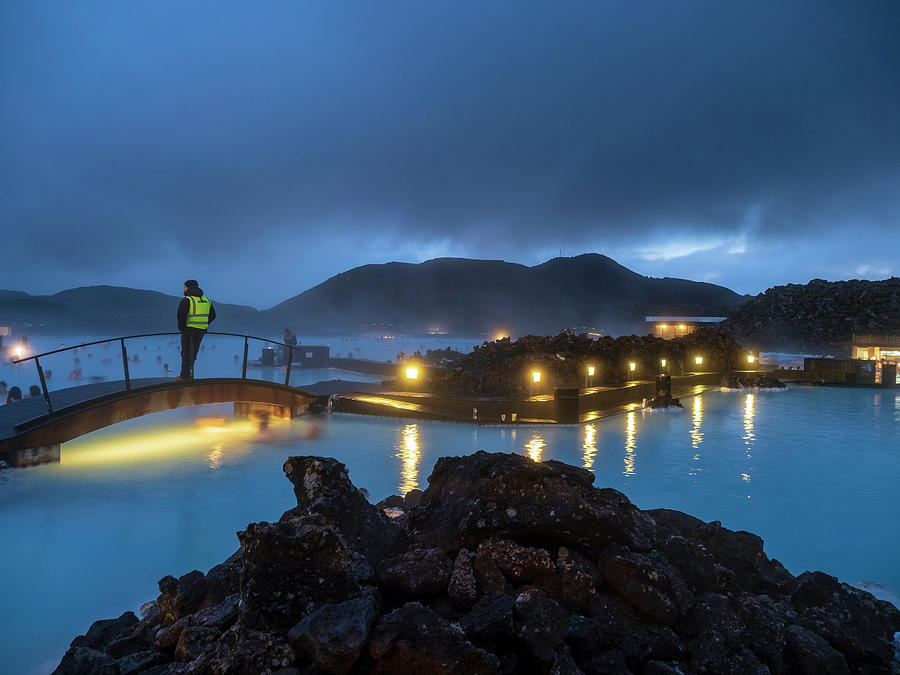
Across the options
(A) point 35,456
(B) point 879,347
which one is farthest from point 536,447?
(B) point 879,347

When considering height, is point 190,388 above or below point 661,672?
above

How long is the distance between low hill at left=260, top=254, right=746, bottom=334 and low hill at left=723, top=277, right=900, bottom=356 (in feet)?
113

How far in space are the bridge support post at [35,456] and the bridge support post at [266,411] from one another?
498 centimetres

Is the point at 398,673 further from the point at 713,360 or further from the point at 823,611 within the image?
the point at 713,360

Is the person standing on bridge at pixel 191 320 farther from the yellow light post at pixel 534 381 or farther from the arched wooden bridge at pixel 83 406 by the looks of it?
the yellow light post at pixel 534 381

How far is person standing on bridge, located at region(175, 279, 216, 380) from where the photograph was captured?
10336mm

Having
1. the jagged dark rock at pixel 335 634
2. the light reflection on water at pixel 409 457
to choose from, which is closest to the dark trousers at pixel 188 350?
the light reflection on water at pixel 409 457

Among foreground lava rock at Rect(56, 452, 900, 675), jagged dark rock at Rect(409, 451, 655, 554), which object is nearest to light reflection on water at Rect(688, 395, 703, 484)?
foreground lava rock at Rect(56, 452, 900, 675)

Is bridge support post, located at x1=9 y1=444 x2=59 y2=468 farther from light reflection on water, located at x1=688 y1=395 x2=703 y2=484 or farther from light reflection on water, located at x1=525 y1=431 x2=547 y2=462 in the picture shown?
light reflection on water, located at x1=688 y1=395 x2=703 y2=484

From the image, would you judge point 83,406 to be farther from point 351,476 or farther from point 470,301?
point 470,301

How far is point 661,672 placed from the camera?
2.80 meters

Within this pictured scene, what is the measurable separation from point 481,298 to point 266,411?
96.2m

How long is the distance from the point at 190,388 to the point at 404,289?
10174cm

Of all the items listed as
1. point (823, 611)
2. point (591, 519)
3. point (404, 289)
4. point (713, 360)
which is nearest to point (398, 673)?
point (591, 519)
